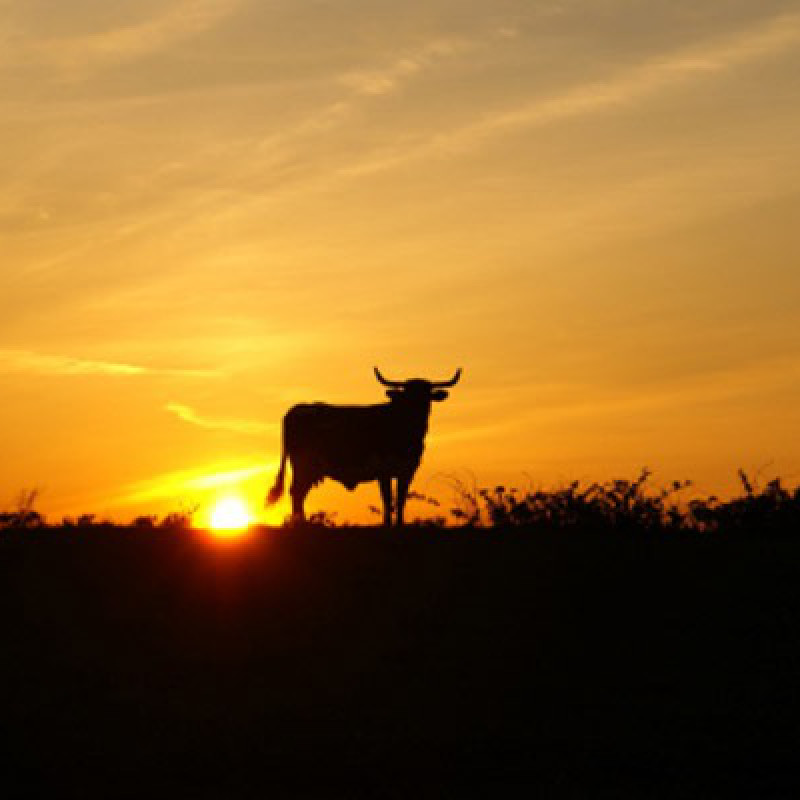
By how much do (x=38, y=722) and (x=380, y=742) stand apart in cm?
280

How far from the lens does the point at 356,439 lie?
28109 millimetres

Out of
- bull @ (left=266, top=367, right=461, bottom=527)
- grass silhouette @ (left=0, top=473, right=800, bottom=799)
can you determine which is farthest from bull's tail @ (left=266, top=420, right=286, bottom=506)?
grass silhouette @ (left=0, top=473, right=800, bottom=799)

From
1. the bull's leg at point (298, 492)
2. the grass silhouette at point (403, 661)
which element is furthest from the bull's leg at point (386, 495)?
the grass silhouette at point (403, 661)

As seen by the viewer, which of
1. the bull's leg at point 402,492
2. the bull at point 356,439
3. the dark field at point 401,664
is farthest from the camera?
the bull at point 356,439

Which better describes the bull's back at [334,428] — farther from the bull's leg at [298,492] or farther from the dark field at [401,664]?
the dark field at [401,664]

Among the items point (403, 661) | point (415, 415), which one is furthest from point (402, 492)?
point (403, 661)

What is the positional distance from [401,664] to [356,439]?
40.1ft

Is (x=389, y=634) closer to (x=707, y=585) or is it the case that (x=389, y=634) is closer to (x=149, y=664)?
(x=149, y=664)

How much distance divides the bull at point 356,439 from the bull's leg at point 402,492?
9cm

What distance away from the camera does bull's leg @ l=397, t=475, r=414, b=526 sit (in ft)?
85.1

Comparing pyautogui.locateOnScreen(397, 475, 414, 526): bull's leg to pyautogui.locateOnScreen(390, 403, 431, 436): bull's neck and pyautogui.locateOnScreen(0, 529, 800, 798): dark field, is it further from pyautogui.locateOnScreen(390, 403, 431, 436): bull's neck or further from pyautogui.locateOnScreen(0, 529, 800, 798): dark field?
pyautogui.locateOnScreen(0, 529, 800, 798): dark field

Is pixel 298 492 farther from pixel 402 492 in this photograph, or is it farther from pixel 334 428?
pixel 402 492

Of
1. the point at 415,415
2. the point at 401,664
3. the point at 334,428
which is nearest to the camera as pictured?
the point at 401,664

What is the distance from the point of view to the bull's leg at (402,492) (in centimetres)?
2595
